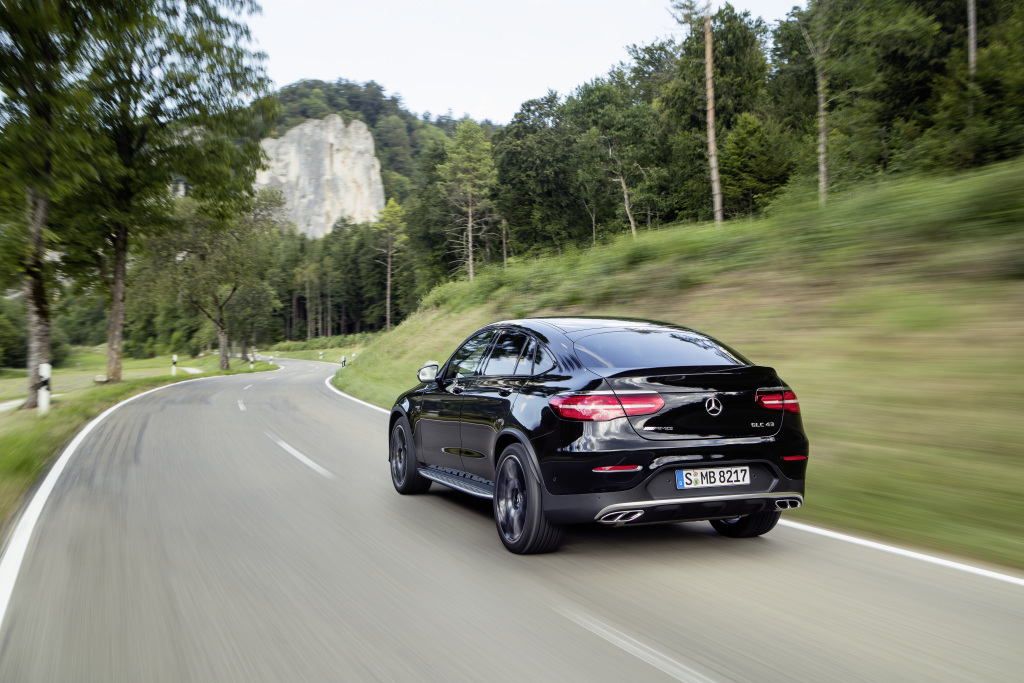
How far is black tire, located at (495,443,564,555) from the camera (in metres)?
4.78

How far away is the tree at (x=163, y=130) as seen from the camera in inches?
872

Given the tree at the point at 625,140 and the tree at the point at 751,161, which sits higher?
the tree at the point at 625,140

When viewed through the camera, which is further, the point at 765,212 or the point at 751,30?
the point at 751,30

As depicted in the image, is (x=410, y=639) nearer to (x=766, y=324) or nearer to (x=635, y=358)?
(x=635, y=358)

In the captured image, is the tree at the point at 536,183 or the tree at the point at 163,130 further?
the tree at the point at 536,183

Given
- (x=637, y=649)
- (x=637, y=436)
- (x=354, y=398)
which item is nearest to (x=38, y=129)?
(x=354, y=398)

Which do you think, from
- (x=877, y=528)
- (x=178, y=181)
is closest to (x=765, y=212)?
(x=877, y=528)

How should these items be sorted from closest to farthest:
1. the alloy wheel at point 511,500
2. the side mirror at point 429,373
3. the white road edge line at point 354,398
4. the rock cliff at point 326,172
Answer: the alloy wheel at point 511,500 → the side mirror at point 429,373 → the white road edge line at point 354,398 → the rock cliff at point 326,172

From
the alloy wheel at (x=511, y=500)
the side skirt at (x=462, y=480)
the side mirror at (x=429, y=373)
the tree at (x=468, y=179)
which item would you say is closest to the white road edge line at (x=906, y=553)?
the alloy wheel at (x=511, y=500)

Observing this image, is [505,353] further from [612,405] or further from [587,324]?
[612,405]

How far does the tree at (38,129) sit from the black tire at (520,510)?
57.7 feet

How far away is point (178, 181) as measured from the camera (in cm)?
2552

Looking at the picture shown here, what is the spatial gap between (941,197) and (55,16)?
1930 centimetres

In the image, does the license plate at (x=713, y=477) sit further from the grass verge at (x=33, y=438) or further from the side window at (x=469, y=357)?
the grass verge at (x=33, y=438)
